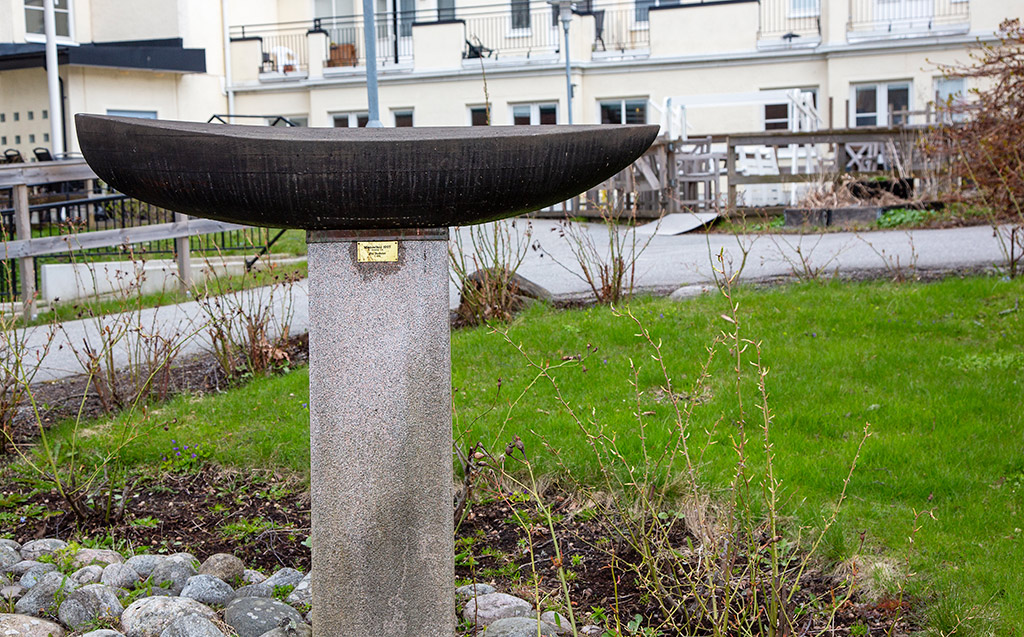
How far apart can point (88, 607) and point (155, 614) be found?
0.31 m

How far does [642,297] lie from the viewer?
7.54 meters

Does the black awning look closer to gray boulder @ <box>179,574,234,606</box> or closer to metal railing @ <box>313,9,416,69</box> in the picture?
metal railing @ <box>313,9,416,69</box>

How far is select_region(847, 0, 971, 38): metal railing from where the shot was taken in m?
20.3

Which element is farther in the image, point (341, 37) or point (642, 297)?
point (341, 37)

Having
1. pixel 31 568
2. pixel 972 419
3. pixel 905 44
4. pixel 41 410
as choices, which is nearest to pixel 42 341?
pixel 41 410

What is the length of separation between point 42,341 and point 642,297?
4.52 metres

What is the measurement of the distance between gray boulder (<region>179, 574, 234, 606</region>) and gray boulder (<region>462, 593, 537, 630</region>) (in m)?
0.82

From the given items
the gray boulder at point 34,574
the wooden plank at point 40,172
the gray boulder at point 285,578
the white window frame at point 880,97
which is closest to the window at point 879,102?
the white window frame at point 880,97

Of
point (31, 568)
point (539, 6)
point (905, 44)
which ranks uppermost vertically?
point (539, 6)

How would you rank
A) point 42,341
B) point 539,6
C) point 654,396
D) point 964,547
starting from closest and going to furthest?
point 964,547 < point 654,396 < point 42,341 < point 539,6

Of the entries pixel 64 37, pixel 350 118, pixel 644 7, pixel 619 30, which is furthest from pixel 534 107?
pixel 64 37

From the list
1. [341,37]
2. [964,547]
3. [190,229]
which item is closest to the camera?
[964,547]

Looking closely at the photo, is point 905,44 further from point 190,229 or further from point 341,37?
point 190,229

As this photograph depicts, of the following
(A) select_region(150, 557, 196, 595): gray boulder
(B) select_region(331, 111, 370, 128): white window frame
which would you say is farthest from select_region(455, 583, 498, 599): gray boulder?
(B) select_region(331, 111, 370, 128): white window frame
